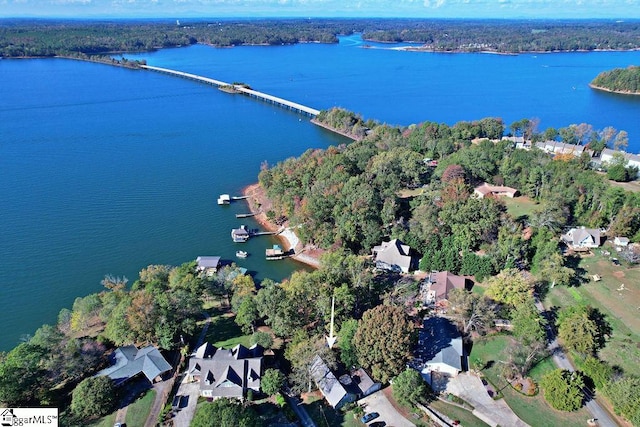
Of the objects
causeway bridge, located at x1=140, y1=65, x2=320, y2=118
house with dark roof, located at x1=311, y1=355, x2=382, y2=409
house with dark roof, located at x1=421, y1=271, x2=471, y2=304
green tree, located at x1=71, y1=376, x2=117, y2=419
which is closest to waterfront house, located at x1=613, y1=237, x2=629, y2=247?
house with dark roof, located at x1=421, y1=271, x2=471, y2=304

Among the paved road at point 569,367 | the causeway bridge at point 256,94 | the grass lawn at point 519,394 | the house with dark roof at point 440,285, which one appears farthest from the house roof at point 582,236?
the causeway bridge at point 256,94

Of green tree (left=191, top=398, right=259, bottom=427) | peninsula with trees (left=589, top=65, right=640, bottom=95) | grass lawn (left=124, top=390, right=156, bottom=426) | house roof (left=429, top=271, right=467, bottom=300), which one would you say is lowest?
grass lawn (left=124, top=390, right=156, bottom=426)

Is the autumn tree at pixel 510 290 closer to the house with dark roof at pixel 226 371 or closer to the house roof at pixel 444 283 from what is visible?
the house roof at pixel 444 283

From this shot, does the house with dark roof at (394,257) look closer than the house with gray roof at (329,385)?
No

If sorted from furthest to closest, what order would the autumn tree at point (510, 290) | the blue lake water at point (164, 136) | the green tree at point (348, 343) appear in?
the blue lake water at point (164, 136) → the autumn tree at point (510, 290) → the green tree at point (348, 343)

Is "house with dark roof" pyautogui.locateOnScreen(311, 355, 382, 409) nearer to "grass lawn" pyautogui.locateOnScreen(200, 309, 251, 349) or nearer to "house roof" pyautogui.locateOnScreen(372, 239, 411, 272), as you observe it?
"grass lawn" pyautogui.locateOnScreen(200, 309, 251, 349)

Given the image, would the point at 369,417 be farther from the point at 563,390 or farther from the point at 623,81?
the point at 623,81
